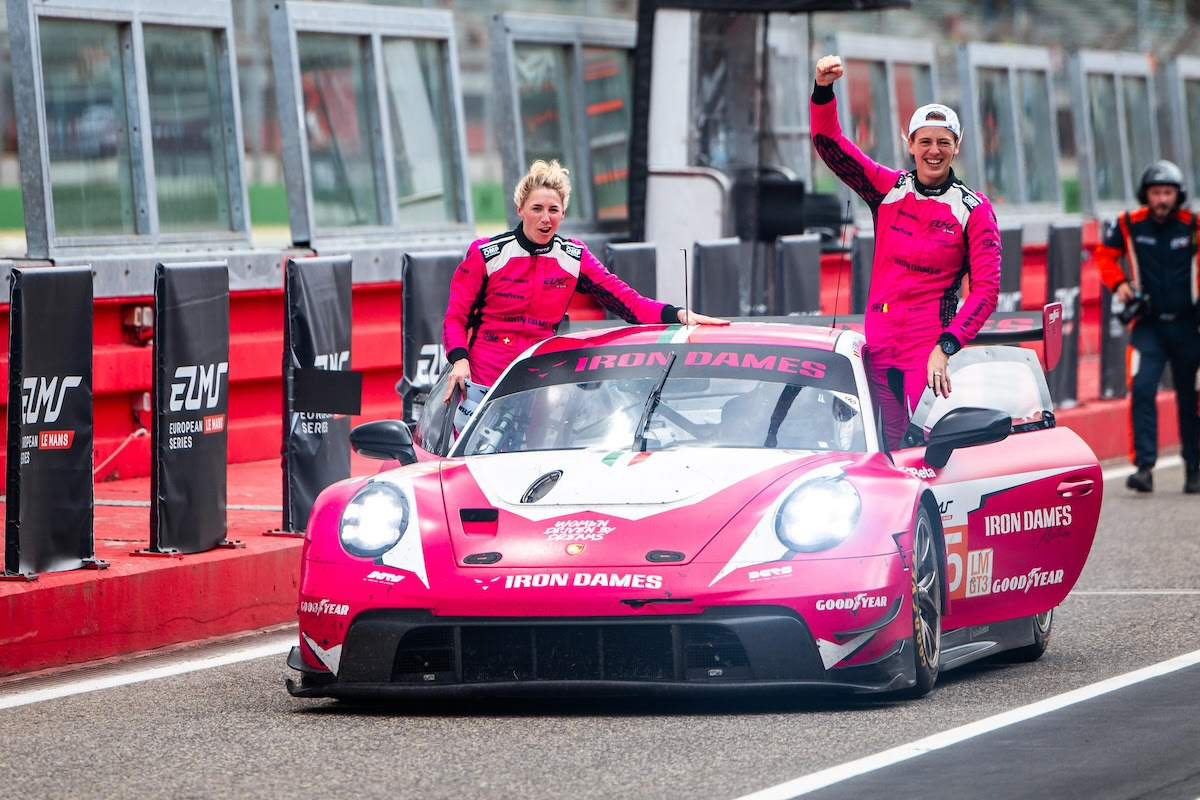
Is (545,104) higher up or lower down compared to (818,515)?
higher up

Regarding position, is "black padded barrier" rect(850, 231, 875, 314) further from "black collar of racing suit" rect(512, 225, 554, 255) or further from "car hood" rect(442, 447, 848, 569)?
"car hood" rect(442, 447, 848, 569)

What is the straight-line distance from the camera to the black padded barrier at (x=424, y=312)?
11.4 metres

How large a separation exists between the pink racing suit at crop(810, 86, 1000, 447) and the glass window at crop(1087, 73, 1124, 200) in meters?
17.1

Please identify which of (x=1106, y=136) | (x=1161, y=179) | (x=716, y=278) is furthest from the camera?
(x=1106, y=136)

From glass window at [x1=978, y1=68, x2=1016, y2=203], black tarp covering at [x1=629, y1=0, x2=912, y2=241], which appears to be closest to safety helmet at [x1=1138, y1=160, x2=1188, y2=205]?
black tarp covering at [x1=629, y1=0, x2=912, y2=241]

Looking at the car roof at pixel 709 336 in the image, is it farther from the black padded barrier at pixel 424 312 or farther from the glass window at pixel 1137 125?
the glass window at pixel 1137 125

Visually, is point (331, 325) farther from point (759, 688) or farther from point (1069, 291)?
point (1069, 291)

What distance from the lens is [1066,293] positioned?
1730 cm

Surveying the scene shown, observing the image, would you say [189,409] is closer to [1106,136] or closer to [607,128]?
[607,128]

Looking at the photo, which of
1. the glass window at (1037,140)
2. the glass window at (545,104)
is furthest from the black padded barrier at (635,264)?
the glass window at (1037,140)

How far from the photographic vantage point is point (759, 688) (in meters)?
6.41

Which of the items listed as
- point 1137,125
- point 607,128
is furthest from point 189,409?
point 1137,125

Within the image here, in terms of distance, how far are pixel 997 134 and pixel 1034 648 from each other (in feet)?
53.8

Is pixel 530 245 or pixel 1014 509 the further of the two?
pixel 530 245
